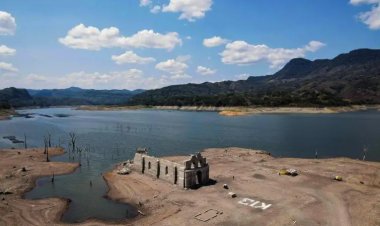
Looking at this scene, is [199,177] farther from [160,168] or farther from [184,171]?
[160,168]

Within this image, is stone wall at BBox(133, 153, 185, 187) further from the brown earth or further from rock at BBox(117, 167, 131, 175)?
rock at BBox(117, 167, 131, 175)

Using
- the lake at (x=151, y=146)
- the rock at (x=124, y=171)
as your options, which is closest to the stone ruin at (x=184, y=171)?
the rock at (x=124, y=171)

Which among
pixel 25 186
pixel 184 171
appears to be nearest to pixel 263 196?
pixel 184 171

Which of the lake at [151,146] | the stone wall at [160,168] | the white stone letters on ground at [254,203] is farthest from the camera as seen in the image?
the stone wall at [160,168]

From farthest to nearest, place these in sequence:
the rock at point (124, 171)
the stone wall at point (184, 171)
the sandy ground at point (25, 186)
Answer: the rock at point (124, 171) → the stone wall at point (184, 171) → the sandy ground at point (25, 186)

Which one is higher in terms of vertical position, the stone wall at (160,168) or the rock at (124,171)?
the stone wall at (160,168)

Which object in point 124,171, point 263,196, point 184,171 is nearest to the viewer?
point 263,196

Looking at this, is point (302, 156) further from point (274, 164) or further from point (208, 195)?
point (208, 195)

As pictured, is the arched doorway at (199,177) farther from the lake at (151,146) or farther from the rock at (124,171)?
the rock at (124,171)
